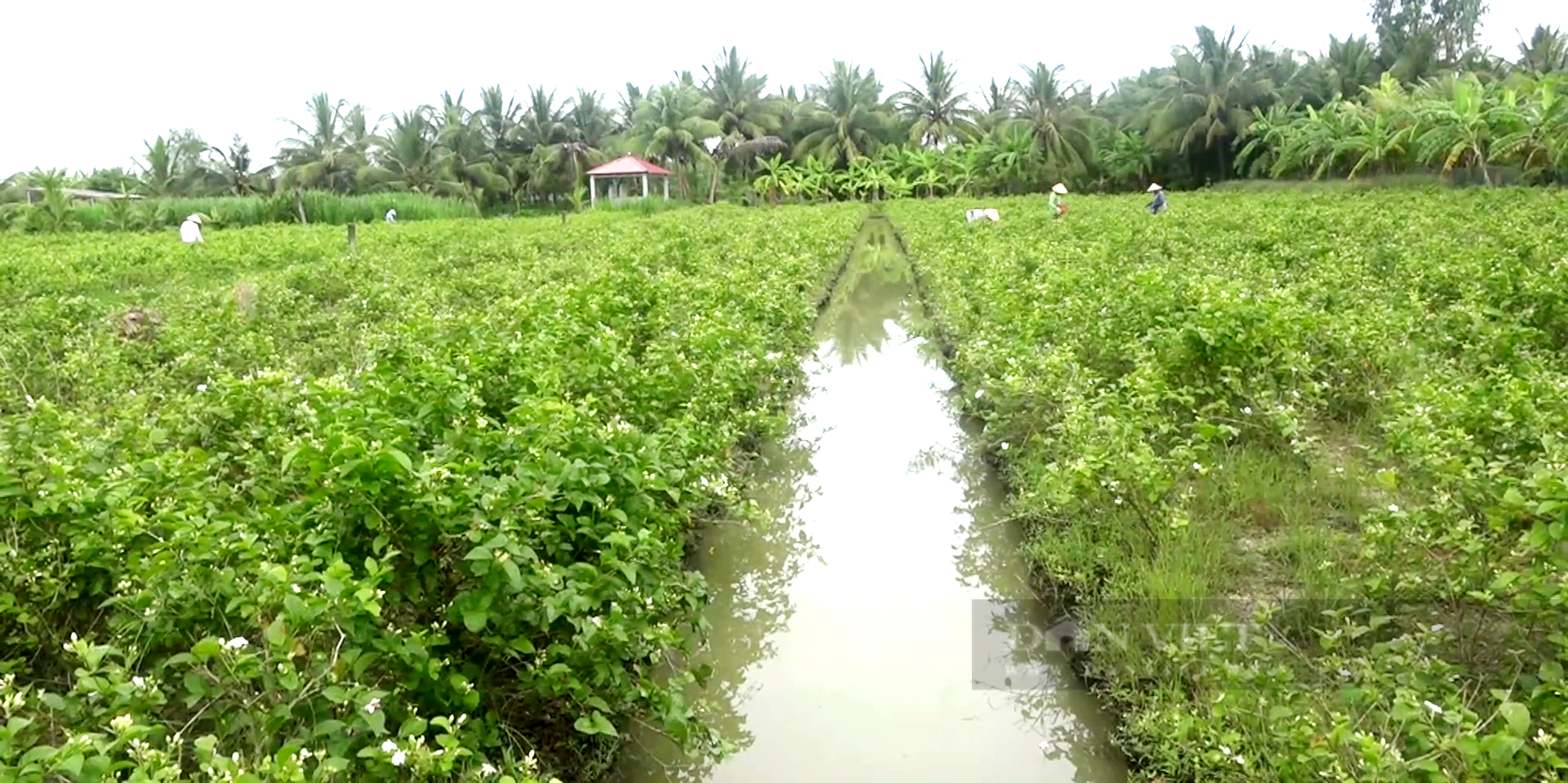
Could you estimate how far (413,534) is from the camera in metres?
3.07

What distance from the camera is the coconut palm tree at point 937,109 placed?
4603 centimetres

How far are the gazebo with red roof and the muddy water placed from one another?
3409cm

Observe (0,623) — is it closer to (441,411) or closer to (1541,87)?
(441,411)

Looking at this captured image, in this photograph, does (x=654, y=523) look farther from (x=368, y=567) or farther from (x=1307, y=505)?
(x=1307, y=505)

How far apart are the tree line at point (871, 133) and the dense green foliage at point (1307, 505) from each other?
2542 cm

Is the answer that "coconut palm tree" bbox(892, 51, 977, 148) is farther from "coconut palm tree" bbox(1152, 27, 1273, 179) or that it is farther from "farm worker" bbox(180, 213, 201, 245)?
"farm worker" bbox(180, 213, 201, 245)

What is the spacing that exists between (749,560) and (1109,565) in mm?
1886

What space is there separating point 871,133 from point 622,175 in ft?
36.5

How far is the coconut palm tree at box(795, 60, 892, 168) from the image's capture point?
4512cm

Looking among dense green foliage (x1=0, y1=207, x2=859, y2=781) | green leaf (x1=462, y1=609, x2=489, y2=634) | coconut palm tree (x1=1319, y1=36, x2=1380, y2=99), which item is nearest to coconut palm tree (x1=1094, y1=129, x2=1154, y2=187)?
coconut palm tree (x1=1319, y1=36, x2=1380, y2=99)

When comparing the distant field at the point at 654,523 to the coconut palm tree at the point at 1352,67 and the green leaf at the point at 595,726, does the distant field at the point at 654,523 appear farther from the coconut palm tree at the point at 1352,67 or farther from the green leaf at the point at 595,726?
the coconut palm tree at the point at 1352,67

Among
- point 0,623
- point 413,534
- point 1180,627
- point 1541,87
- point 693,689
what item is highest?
point 1541,87

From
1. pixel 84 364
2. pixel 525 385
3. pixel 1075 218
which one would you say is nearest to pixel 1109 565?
pixel 525 385

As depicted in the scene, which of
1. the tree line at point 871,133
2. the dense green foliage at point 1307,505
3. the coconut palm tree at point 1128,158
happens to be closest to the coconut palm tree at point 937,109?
the tree line at point 871,133
